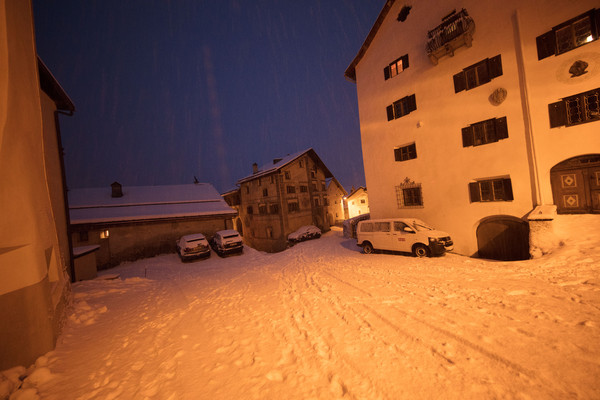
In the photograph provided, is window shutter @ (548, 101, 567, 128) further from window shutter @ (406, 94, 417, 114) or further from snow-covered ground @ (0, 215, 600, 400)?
window shutter @ (406, 94, 417, 114)

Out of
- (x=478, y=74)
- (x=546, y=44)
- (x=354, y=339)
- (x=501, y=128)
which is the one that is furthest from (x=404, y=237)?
(x=546, y=44)

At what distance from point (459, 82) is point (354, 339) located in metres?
13.9

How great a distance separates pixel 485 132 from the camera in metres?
11.2

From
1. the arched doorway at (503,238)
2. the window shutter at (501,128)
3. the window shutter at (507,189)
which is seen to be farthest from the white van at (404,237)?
the window shutter at (501,128)

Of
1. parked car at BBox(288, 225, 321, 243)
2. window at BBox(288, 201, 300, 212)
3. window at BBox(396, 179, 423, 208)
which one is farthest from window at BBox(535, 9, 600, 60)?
window at BBox(288, 201, 300, 212)

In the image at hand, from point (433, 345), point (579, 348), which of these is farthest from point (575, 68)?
point (433, 345)

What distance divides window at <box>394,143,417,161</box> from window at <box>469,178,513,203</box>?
3638 mm

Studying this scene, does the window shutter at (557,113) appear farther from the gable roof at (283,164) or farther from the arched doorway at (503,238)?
the gable roof at (283,164)

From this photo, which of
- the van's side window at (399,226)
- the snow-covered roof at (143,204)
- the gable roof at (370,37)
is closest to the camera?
the van's side window at (399,226)

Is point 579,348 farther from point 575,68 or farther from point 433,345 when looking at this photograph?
point 575,68

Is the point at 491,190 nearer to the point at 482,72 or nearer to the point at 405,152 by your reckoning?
the point at 405,152

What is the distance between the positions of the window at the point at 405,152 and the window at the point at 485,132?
2663mm

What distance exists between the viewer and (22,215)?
405 cm

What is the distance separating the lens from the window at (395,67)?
46.6 ft
